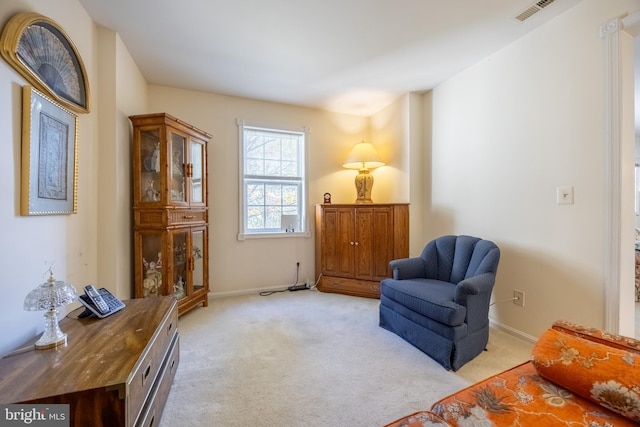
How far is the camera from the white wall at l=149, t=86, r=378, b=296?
3.39m

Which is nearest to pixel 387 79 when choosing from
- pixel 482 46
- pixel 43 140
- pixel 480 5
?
pixel 482 46

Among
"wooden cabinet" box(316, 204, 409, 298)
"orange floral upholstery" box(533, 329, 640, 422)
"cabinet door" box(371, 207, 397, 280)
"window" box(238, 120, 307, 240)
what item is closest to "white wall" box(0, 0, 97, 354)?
"window" box(238, 120, 307, 240)

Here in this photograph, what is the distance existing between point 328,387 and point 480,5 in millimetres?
2745

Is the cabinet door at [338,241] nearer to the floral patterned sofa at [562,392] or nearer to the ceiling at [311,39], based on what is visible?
the ceiling at [311,39]

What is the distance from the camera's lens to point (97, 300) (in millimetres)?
1563

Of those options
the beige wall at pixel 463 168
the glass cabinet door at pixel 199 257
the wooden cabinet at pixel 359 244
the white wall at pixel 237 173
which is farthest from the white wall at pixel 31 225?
the wooden cabinet at pixel 359 244

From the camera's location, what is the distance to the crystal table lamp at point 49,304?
3.93 ft

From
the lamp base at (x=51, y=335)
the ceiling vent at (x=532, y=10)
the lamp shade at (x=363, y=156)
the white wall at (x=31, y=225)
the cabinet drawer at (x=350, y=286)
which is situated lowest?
the cabinet drawer at (x=350, y=286)

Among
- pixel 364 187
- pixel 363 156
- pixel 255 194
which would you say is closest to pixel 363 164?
pixel 363 156

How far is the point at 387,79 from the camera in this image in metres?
3.05

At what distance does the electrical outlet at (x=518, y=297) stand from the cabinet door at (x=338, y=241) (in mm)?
1685

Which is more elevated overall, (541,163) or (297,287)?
(541,163)

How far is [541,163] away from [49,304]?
126 inches

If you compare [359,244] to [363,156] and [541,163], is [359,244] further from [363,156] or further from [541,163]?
[541,163]
